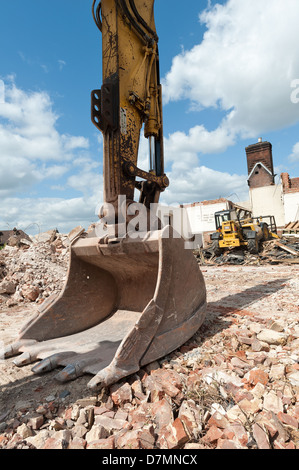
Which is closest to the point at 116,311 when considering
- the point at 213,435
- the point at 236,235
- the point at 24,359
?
the point at 24,359

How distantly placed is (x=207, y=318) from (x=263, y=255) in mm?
9175

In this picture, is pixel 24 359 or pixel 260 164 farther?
pixel 260 164

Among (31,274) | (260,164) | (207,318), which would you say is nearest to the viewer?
(207,318)

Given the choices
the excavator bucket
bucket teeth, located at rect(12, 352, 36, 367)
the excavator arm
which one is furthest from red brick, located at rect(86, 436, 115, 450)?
the excavator arm

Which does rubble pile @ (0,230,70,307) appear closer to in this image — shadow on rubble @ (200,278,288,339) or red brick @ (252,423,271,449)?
shadow on rubble @ (200,278,288,339)

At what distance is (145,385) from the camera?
79.4 inches

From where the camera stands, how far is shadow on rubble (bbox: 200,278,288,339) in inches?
122

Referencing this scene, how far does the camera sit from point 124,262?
10.3 ft

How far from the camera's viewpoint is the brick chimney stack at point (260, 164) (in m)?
22.2

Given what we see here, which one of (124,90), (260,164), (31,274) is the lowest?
(31,274)

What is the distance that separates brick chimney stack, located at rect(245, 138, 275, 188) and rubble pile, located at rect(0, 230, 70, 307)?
62.6 feet

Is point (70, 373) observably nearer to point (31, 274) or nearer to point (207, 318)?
point (207, 318)

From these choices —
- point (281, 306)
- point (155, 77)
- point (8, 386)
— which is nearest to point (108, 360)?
point (8, 386)

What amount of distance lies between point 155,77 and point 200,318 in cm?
311
